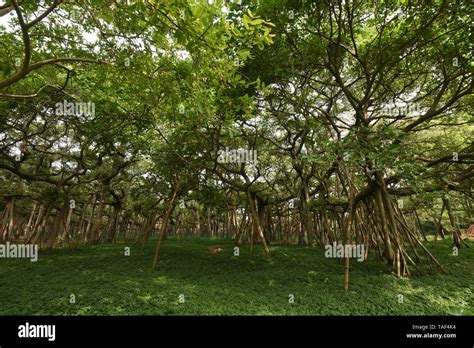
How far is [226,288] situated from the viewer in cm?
595

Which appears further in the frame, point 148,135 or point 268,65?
point 148,135

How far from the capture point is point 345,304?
516 cm

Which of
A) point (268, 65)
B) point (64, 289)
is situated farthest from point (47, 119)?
point (268, 65)

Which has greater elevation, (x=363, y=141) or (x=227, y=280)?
(x=363, y=141)

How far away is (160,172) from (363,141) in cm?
619

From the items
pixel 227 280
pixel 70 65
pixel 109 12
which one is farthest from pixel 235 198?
pixel 109 12

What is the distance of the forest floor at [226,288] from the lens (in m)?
4.91

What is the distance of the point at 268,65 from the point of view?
653cm

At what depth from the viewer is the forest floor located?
491 cm

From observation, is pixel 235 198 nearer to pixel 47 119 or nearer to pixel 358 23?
pixel 47 119

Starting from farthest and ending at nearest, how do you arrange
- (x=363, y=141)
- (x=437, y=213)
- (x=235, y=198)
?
(x=235, y=198) → (x=437, y=213) → (x=363, y=141)

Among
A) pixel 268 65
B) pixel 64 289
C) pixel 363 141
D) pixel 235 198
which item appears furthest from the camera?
pixel 235 198

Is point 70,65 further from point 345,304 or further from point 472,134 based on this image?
point 472,134

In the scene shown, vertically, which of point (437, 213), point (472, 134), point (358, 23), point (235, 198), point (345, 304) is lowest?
point (345, 304)
